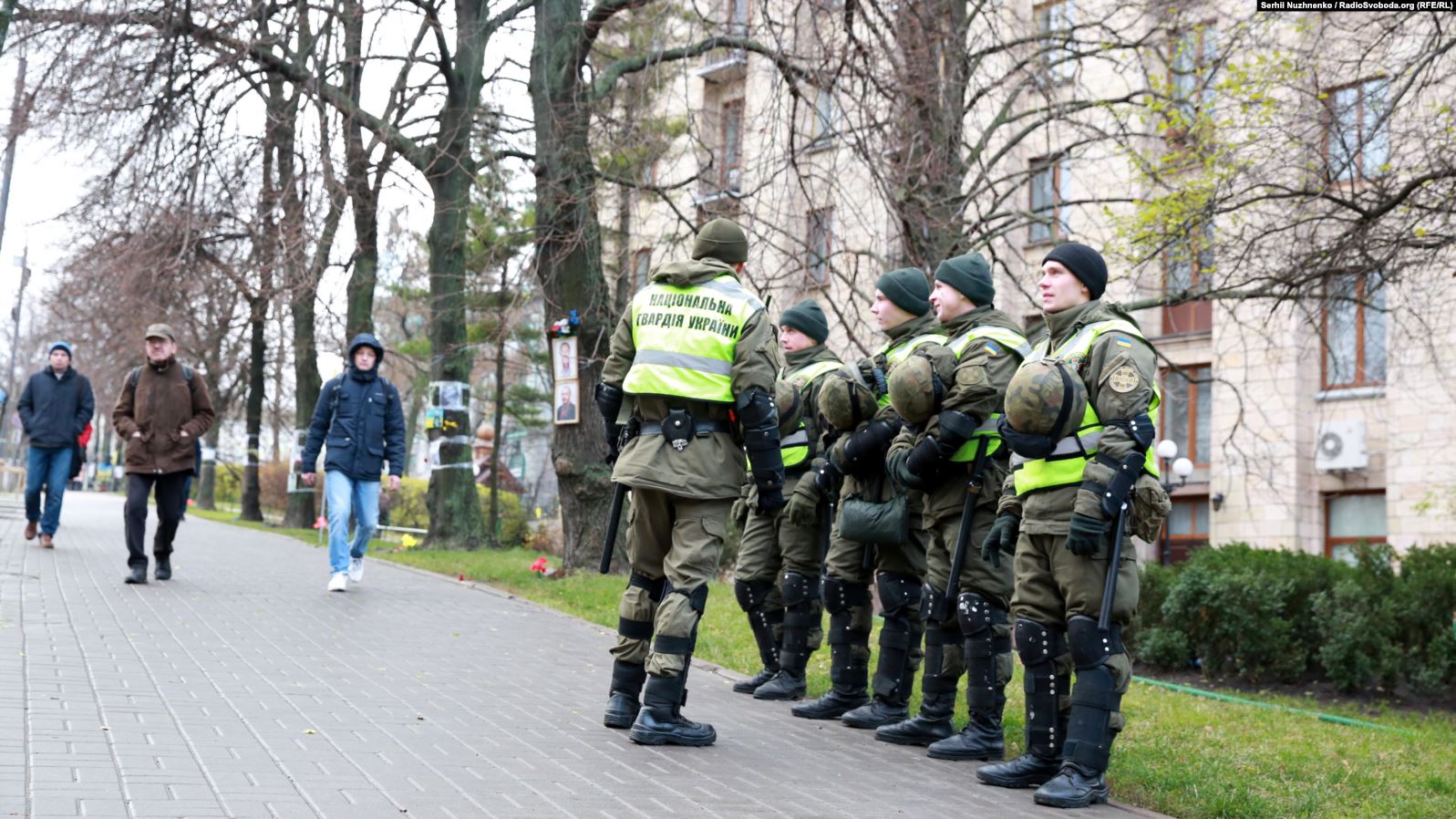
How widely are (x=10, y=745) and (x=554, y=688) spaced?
300cm

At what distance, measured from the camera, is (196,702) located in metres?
6.45

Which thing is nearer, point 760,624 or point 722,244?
point 722,244

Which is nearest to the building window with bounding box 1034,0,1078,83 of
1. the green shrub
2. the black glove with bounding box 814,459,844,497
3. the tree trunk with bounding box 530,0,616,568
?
the tree trunk with bounding box 530,0,616,568

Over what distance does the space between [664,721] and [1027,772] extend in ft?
5.07

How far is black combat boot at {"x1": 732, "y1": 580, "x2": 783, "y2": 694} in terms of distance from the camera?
26.7ft

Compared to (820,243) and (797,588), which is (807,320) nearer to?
(797,588)

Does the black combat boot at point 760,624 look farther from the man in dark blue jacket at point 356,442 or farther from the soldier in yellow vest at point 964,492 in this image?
the man in dark blue jacket at point 356,442

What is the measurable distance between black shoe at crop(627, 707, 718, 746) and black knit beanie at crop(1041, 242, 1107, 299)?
2.47 metres

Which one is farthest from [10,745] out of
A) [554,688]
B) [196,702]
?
[554,688]

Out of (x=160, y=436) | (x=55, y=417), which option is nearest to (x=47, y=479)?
(x=55, y=417)

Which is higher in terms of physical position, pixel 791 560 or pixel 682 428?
pixel 682 428

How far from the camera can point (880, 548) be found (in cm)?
729

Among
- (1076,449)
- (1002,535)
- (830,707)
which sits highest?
(1076,449)

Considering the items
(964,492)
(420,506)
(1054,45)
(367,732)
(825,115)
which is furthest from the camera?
(420,506)
